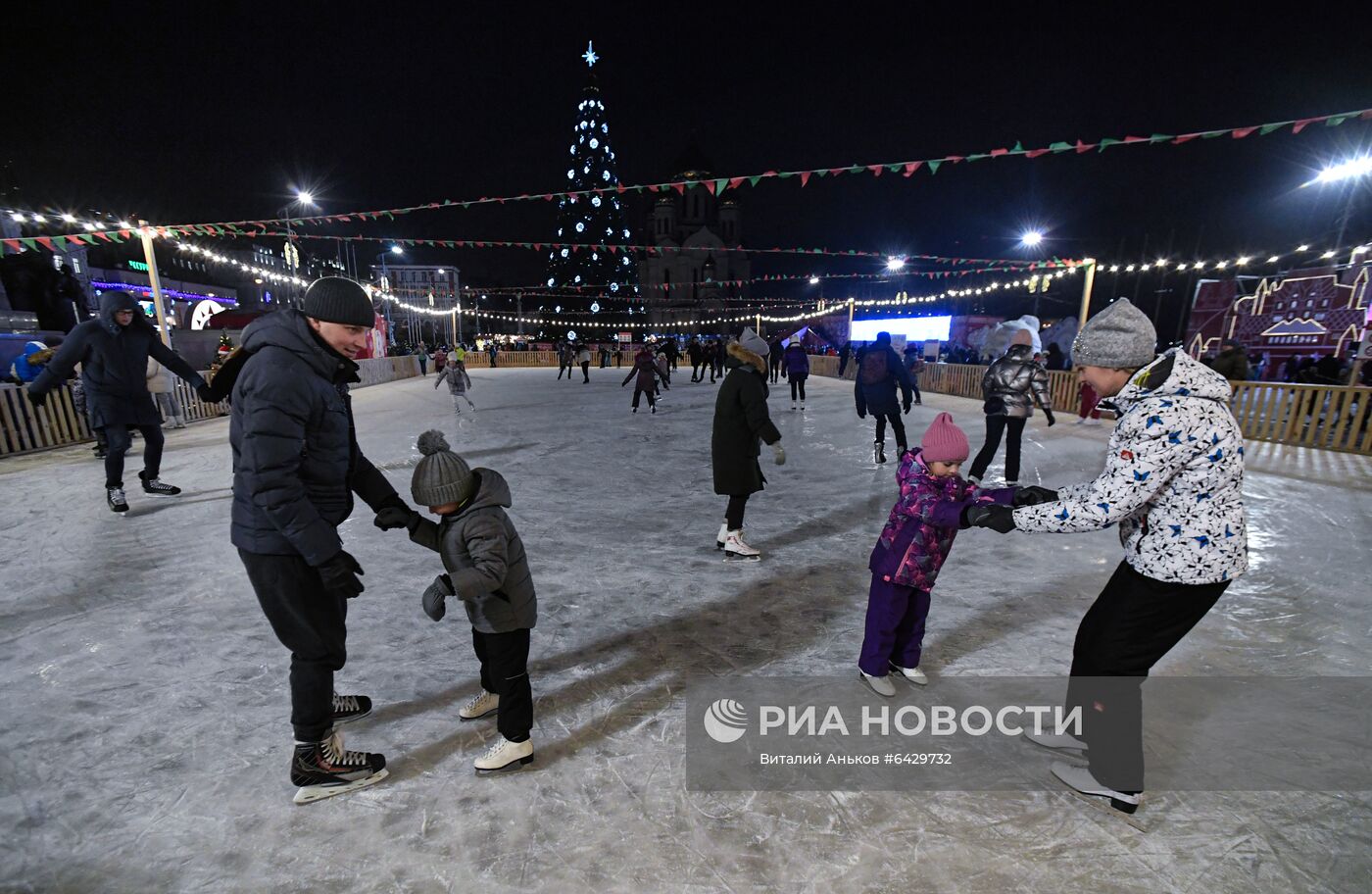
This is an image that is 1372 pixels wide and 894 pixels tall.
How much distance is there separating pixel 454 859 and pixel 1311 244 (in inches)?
1018

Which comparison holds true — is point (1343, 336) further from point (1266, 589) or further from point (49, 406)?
point (49, 406)

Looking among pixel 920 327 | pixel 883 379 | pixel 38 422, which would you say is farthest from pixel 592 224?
pixel 883 379

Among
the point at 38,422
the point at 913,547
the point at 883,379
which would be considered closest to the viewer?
the point at 913,547

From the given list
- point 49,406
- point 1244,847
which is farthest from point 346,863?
point 49,406

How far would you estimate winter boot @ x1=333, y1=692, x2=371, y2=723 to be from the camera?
2419mm

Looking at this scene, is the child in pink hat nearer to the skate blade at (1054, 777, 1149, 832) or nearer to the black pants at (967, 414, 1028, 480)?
the skate blade at (1054, 777, 1149, 832)

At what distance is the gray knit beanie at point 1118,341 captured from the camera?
1790mm

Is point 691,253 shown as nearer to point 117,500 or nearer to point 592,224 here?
point 592,224

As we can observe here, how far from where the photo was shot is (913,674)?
266 cm

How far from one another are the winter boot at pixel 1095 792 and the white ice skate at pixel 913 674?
0.58 m

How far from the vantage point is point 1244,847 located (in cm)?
180

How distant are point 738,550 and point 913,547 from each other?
6.26 feet

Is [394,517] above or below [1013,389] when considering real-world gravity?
below

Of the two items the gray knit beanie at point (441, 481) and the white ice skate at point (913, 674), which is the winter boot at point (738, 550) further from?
the gray knit beanie at point (441, 481)
